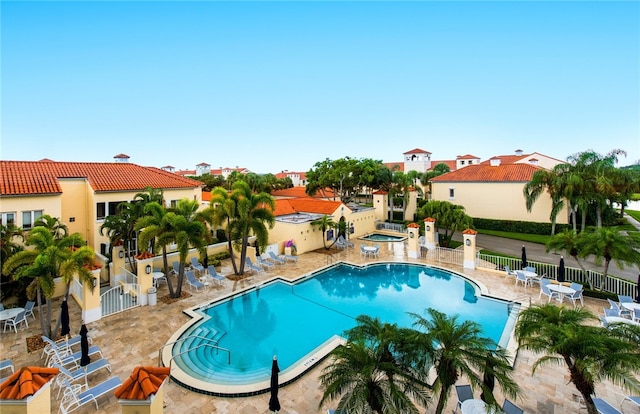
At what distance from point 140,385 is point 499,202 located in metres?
39.7

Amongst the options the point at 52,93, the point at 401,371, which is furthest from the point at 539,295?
the point at 52,93

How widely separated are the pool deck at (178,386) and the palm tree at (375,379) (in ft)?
5.32

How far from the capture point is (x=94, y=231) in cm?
2195

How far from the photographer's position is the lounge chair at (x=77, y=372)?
8.84 m

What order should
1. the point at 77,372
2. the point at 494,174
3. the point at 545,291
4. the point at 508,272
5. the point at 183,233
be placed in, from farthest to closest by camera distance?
the point at 494,174
the point at 508,272
the point at 545,291
the point at 183,233
the point at 77,372

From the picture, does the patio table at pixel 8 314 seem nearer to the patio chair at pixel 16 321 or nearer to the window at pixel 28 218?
the patio chair at pixel 16 321

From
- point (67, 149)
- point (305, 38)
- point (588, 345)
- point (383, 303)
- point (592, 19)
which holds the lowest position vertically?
point (383, 303)

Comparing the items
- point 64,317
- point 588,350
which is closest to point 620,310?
point 588,350

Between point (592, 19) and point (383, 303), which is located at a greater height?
point (592, 19)

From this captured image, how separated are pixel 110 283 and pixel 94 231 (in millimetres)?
→ 6022

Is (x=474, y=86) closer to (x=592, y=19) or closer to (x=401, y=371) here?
(x=592, y=19)

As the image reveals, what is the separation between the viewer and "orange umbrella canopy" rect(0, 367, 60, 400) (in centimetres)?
541

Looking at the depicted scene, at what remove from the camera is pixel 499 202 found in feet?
120

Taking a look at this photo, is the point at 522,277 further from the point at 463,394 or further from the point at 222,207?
the point at 222,207
